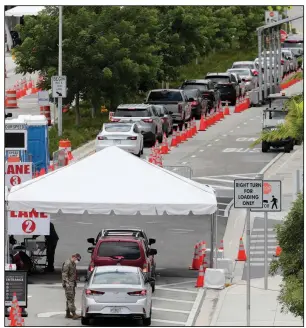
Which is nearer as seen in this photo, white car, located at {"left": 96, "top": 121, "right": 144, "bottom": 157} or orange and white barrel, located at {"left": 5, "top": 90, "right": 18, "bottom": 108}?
white car, located at {"left": 96, "top": 121, "right": 144, "bottom": 157}

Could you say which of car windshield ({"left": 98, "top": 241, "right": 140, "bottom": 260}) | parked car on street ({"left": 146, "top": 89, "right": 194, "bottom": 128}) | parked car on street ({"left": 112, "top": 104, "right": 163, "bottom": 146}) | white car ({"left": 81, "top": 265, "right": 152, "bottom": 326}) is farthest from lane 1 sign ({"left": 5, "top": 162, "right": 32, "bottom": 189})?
parked car on street ({"left": 146, "top": 89, "right": 194, "bottom": 128})

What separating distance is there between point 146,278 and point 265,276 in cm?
389

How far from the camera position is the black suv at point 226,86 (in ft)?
218

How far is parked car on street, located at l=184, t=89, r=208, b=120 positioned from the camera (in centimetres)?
6062

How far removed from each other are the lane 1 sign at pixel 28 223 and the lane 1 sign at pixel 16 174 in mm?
2608

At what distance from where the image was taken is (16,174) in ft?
102

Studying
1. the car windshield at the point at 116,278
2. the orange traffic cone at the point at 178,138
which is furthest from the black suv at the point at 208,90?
the car windshield at the point at 116,278

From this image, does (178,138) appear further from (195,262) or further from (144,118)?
(195,262)

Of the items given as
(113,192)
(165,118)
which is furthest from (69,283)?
(165,118)

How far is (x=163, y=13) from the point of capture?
2699 inches

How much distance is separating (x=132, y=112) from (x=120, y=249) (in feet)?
82.0

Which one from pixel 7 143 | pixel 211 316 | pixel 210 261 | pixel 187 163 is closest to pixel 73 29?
pixel 187 163

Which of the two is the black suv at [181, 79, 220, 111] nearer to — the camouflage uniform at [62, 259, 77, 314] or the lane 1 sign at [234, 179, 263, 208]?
the camouflage uniform at [62, 259, 77, 314]

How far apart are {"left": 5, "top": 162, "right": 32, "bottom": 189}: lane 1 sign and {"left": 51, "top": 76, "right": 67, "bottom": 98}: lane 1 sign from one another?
2158 cm
